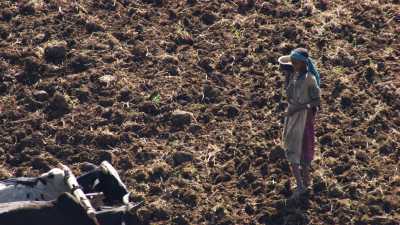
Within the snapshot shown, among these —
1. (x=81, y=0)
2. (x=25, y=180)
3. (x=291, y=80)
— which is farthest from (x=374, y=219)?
(x=81, y=0)

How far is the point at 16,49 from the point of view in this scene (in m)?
12.3

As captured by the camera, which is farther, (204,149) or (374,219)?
(204,149)

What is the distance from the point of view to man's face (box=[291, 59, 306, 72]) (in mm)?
9422

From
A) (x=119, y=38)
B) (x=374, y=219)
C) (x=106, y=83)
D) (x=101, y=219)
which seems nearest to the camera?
(x=101, y=219)

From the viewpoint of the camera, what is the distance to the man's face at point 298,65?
371 inches

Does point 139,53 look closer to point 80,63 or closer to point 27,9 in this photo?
point 80,63

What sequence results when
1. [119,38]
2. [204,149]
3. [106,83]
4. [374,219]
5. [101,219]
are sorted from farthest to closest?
[119,38] → [106,83] → [204,149] → [374,219] → [101,219]

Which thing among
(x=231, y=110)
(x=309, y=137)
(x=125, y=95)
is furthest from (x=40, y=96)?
(x=309, y=137)

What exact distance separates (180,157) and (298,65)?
6.51 feet

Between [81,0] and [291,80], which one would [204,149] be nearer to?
[291,80]

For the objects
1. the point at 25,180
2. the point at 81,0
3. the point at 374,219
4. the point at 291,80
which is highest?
the point at 81,0

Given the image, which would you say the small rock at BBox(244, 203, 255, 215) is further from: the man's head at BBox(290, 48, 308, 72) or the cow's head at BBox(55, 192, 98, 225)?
the cow's head at BBox(55, 192, 98, 225)

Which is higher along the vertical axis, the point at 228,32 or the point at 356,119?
the point at 228,32

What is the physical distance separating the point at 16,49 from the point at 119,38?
1.40 meters
